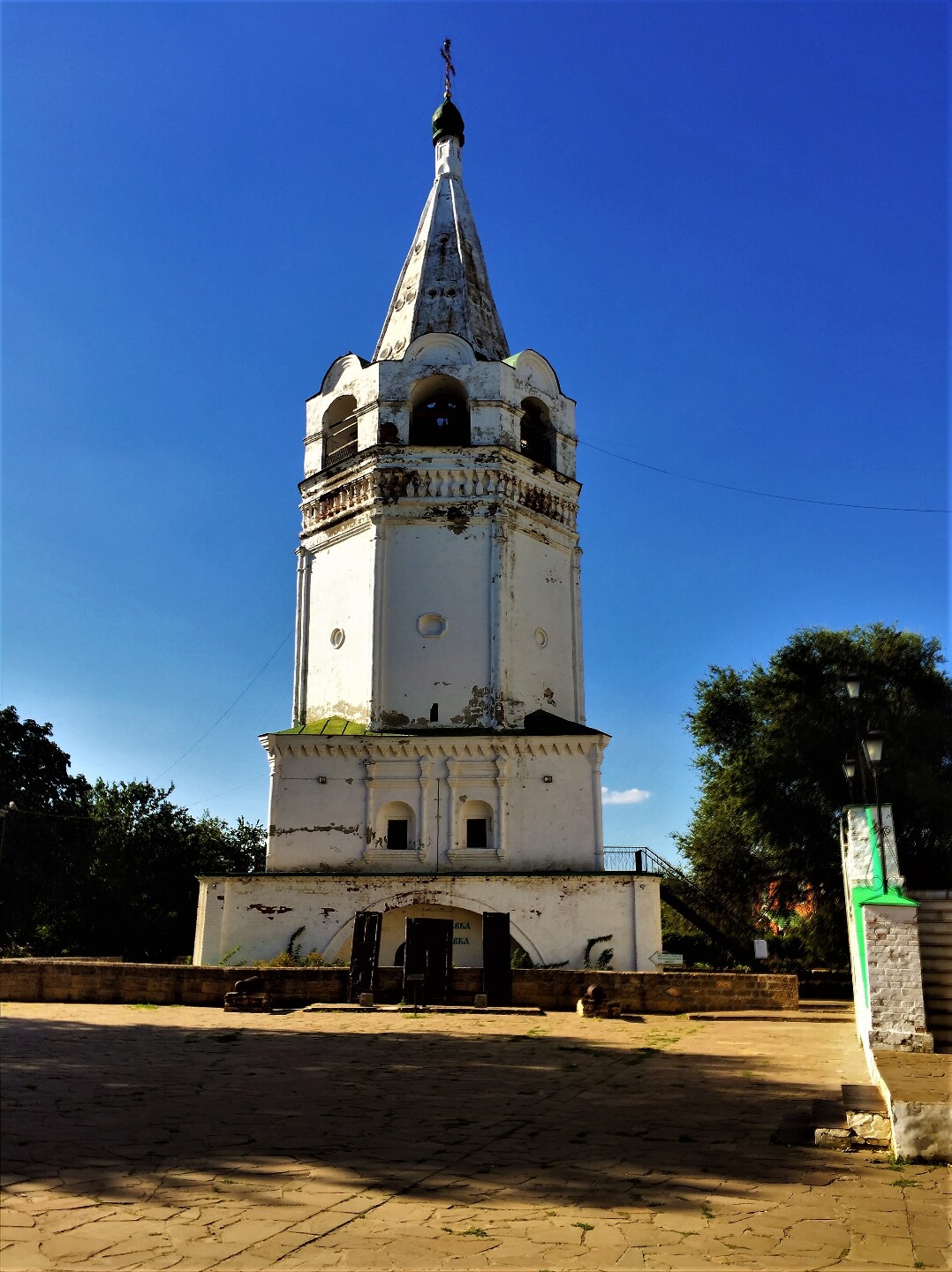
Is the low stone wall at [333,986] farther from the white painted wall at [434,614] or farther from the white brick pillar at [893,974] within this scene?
the white painted wall at [434,614]

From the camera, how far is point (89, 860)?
36.7 m

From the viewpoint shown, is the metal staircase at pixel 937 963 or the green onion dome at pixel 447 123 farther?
the green onion dome at pixel 447 123

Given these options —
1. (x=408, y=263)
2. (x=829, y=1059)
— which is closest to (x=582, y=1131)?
(x=829, y=1059)

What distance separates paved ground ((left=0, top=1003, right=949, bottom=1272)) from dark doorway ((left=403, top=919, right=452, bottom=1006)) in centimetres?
655

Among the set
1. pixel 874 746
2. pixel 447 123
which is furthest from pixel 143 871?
pixel 874 746

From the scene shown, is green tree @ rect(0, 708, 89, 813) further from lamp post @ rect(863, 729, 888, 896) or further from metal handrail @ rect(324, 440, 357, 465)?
lamp post @ rect(863, 729, 888, 896)

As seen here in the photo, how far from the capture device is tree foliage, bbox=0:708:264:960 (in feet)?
112

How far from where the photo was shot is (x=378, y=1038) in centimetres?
1307

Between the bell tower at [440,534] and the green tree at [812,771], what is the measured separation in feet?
23.0

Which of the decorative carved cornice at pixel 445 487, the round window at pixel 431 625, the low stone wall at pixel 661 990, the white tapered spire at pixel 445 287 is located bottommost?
the low stone wall at pixel 661 990

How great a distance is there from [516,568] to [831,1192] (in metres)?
21.9

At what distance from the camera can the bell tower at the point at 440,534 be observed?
86.0 ft

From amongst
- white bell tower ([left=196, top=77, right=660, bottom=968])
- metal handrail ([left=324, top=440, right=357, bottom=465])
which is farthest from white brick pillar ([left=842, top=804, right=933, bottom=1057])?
metal handrail ([left=324, top=440, right=357, bottom=465])

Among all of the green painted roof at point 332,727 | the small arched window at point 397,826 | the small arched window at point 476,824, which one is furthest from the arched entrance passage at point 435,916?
the green painted roof at point 332,727
